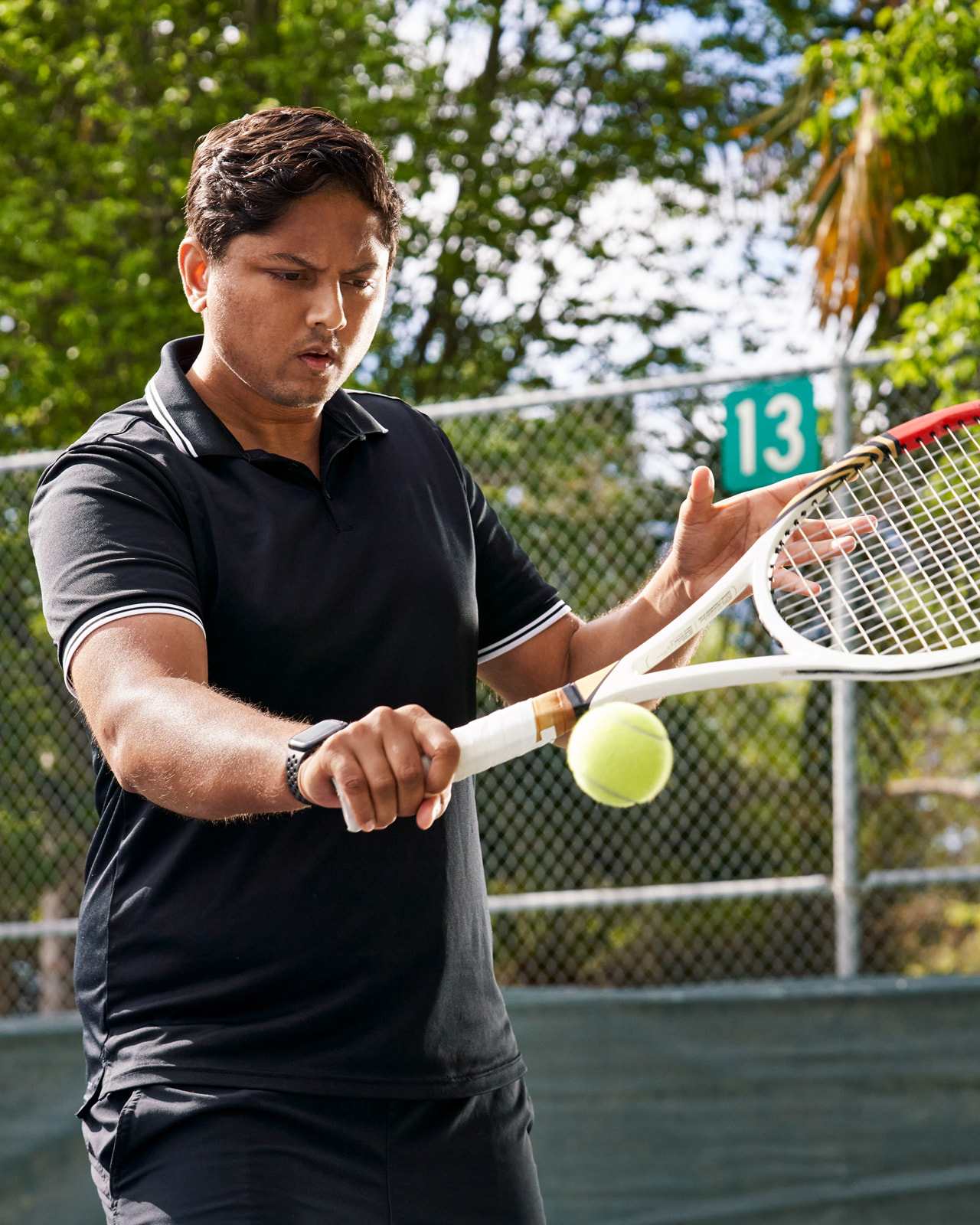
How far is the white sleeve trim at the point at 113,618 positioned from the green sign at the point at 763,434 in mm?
2765

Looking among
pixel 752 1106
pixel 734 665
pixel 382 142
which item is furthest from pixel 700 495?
pixel 382 142

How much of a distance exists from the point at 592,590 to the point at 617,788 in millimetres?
3360

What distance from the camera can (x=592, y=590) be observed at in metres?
4.79

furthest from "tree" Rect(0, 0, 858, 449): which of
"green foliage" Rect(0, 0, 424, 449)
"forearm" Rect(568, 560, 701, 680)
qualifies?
"forearm" Rect(568, 560, 701, 680)

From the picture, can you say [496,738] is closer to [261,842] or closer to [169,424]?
[261,842]

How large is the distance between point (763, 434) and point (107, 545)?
9.40ft

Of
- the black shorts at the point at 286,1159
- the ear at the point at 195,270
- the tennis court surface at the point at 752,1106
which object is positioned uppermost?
the ear at the point at 195,270

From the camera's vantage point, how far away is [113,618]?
4.75ft

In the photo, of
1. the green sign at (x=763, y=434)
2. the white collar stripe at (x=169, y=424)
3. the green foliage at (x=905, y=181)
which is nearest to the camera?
the white collar stripe at (x=169, y=424)

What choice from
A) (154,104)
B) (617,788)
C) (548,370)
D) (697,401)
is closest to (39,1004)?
(697,401)

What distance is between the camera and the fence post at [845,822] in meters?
3.83

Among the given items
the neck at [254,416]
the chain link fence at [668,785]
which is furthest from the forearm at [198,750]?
the chain link fence at [668,785]

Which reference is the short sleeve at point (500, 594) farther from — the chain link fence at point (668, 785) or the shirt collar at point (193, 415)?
the chain link fence at point (668, 785)

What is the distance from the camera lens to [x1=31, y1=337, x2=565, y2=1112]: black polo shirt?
5.11 ft
